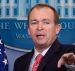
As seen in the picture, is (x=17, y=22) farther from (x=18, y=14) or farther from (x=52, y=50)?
(x=52, y=50)

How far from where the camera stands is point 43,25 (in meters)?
1.41

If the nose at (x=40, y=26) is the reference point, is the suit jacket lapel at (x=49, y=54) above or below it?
below

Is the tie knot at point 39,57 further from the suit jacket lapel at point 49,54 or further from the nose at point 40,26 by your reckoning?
the nose at point 40,26

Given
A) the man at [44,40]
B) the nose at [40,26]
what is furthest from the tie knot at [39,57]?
the nose at [40,26]

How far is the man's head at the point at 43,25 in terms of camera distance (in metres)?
1.39

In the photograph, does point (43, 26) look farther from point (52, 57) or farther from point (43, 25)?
point (52, 57)

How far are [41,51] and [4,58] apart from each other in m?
0.92

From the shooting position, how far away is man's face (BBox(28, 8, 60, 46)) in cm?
138

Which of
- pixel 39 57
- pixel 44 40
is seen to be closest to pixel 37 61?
pixel 39 57

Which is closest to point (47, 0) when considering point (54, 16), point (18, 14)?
point (18, 14)

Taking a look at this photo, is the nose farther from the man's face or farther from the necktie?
the necktie

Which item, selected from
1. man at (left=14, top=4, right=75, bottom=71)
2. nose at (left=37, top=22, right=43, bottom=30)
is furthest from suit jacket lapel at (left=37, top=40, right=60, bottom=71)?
nose at (left=37, top=22, right=43, bottom=30)

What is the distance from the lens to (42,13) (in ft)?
4.54

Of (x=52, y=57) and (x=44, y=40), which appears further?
(x=44, y=40)
